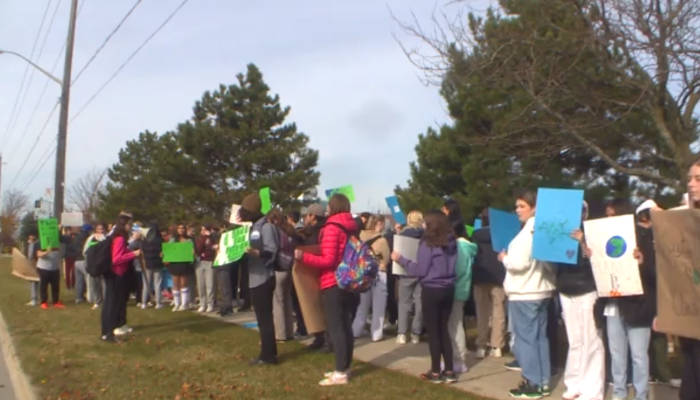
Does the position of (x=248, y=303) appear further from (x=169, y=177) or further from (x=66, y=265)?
(x=169, y=177)

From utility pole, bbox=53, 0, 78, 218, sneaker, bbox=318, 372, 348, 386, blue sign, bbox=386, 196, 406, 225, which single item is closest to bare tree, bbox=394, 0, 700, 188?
blue sign, bbox=386, 196, 406, 225

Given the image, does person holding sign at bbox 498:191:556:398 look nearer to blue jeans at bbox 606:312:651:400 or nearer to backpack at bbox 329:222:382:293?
blue jeans at bbox 606:312:651:400

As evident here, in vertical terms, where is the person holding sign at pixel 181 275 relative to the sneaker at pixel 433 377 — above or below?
above

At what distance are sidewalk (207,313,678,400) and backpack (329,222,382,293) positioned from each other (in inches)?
52.2

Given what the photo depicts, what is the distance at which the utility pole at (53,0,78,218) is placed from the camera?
23.5 meters

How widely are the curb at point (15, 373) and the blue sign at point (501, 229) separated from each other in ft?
16.0

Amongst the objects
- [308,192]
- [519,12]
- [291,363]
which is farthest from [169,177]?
[291,363]

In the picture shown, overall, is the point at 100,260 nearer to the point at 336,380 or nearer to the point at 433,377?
the point at 336,380

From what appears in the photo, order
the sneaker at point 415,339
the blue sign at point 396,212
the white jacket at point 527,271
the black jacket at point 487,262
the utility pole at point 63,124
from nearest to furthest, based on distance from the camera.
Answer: the white jacket at point 527,271, the black jacket at point 487,262, the sneaker at point 415,339, the blue sign at point 396,212, the utility pole at point 63,124

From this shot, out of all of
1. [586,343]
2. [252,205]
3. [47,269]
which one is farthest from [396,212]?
[47,269]

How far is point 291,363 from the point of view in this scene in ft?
29.5

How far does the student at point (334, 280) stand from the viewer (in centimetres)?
775

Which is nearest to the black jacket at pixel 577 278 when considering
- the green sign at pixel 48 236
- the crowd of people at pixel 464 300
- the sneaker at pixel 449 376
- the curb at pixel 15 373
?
the crowd of people at pixel 464 300

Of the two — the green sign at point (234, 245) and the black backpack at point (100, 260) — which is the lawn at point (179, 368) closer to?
the black backpack at point (100, 260)
